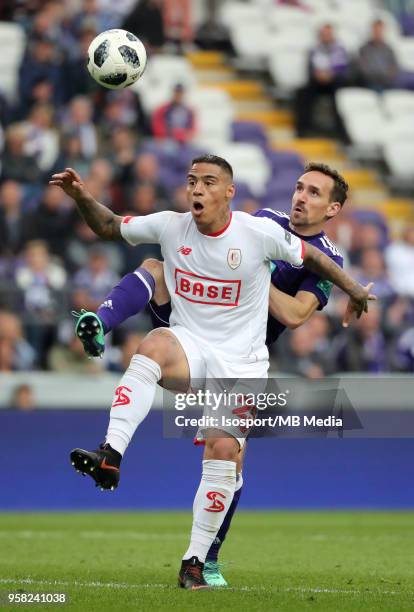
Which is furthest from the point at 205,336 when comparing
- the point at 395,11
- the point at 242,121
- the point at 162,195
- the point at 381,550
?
the point at 395,11

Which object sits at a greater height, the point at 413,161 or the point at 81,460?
the point at 413,161

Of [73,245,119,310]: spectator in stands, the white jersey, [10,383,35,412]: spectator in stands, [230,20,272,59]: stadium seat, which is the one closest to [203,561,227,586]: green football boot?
the white jersey

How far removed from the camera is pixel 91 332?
25.3 ft

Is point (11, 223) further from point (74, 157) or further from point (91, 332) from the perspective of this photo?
point (91, 332)

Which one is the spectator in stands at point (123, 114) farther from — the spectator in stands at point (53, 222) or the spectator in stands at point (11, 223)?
the spectator in stands at point (11, 223)

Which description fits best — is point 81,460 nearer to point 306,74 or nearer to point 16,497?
point 16,497

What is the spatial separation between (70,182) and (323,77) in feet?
47.3

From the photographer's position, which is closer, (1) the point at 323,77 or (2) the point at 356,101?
(1) the point at 323,77

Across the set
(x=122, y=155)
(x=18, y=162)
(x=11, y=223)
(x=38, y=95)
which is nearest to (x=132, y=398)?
(x=11, y=223)

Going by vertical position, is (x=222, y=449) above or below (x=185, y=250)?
below

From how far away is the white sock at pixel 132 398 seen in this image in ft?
25.8

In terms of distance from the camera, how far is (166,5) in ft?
72.2

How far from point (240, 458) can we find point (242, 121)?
13827mm

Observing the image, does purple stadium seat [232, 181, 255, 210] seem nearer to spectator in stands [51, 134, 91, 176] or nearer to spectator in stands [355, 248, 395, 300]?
spectator in stands [355, 248, 395, 300]
